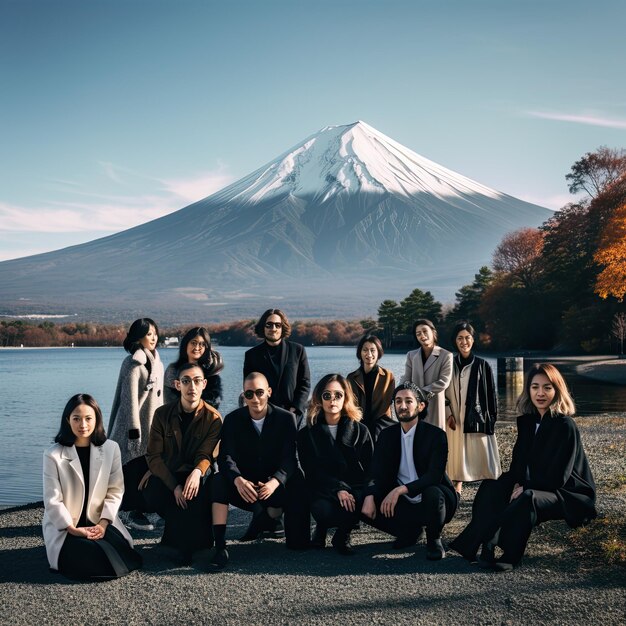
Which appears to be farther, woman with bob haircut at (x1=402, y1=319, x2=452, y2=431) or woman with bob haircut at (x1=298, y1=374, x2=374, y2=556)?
woman with bob haircut at (x1=402, y1=319, x2=452, y2=431)

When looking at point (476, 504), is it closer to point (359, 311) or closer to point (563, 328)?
point (563, 328)

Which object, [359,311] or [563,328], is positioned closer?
[563,328]

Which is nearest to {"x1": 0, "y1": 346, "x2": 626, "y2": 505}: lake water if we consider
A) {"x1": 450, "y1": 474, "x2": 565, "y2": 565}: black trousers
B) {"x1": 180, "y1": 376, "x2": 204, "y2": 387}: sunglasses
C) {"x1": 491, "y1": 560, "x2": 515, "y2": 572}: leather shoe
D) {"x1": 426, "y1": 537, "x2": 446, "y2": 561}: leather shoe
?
{"x1": 180, "y1": 376, "x2": 204, "y2": 387}: sunglasses

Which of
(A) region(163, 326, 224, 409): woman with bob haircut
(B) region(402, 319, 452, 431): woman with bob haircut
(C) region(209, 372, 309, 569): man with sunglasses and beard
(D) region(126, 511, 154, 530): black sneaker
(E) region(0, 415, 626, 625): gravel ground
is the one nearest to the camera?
(E) region(0, 415, 626, 625): gravel ground

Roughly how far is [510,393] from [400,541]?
2277 cm

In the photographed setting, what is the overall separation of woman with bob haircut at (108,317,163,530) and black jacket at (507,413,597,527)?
281cm

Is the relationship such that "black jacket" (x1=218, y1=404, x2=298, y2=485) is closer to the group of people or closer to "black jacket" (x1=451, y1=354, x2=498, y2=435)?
the group of people

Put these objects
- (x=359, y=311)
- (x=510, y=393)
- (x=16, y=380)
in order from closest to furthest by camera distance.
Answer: (x=510, y=393) < (x=16, y=380) < (x=359, y=311)

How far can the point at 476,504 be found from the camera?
5.16m

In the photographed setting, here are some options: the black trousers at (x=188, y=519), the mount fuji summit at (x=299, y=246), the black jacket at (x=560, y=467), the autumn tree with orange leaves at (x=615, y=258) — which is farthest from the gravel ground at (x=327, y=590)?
the mount fuji summit at (x=299, y=246)

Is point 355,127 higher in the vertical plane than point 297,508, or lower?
higher

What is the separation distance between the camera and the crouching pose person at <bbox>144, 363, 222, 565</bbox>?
17.1 feet

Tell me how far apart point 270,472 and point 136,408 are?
133 centimetres

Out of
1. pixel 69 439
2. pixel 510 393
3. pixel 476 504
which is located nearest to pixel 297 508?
pixel 476 504
